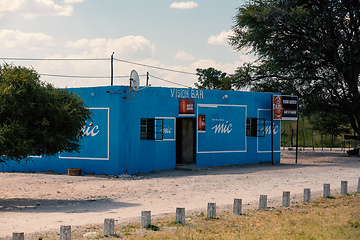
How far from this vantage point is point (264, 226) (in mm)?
12039

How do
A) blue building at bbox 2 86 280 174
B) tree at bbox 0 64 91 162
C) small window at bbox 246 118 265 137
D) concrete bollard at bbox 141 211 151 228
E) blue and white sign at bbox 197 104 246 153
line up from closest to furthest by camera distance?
concrete bollard at bbox 141 211 151 228
tree at bbox 0 64 91 162
blue building at bbox 2 86 280 174
blue and white sign at bbox 197 104 246 153
small window at bbox 246 118 265 137

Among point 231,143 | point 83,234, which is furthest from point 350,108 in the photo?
point 83,234

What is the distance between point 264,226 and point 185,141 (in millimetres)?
18829

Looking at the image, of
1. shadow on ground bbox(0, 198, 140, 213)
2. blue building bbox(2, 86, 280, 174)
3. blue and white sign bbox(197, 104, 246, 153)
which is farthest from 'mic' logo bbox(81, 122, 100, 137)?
shadow on ground bbox(0, 198, 140, 213)

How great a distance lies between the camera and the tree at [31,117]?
1645cm

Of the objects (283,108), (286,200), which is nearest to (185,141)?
(283,108)

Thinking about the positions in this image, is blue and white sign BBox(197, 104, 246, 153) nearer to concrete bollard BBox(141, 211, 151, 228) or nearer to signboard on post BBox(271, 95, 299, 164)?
signboard on post BBox(271, 95, 299, 164)

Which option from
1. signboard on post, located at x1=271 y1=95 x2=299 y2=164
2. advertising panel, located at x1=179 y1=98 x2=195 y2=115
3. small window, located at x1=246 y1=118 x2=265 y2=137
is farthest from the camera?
signboard on post, located at x1=271 y1=95 x2=299 y2=164

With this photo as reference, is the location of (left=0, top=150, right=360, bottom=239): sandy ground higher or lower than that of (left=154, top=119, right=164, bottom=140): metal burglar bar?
lower

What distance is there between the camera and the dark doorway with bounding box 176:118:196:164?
30.5 metres

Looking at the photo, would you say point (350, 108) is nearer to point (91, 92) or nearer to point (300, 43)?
point (300, 43)

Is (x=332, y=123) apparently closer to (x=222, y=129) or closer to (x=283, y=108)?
(x=283, y=108)

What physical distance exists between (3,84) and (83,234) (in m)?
7.51

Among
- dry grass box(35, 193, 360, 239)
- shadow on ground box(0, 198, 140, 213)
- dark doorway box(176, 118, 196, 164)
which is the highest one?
dark doorway box(176, 118, 196, 164)
